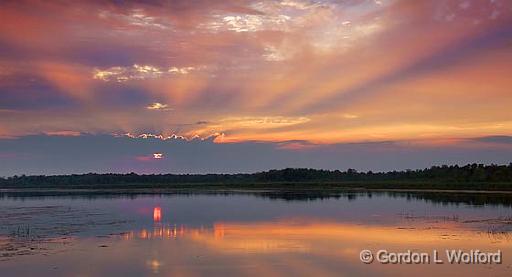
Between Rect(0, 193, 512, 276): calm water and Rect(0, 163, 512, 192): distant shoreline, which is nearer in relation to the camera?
Rect(0, 193, 512, 276): calm water

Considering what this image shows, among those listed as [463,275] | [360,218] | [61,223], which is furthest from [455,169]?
[463,275]

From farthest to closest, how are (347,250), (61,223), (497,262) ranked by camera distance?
(61,223), (347,250), (497,262)

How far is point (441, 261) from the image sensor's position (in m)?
17.4

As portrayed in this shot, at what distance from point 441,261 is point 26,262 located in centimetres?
1286

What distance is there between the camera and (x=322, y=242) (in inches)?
890

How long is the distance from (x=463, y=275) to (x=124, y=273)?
925cm

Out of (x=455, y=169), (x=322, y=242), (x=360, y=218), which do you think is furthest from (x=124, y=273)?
(x=455, y=169)

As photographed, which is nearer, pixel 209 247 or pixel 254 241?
pixel 209 247

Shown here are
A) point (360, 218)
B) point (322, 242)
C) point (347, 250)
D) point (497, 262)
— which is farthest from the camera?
point (360, 218)

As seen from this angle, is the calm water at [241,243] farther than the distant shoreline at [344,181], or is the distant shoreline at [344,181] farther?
the distant shoreline at [344,181]

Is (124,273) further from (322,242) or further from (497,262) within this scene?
(497,262)

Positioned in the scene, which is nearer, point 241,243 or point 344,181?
point 241,243

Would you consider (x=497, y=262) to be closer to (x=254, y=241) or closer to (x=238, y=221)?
(x=254, y=241)

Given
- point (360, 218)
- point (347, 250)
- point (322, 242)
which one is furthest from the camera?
→ point (360, 218)
